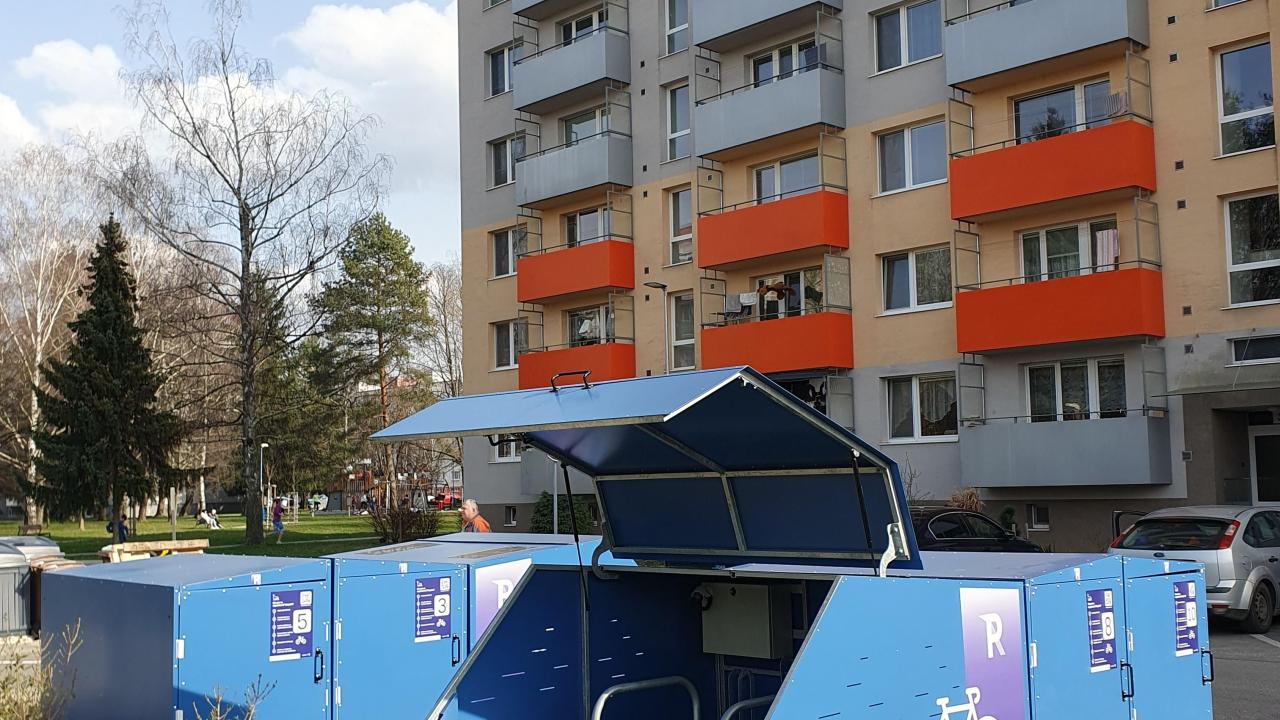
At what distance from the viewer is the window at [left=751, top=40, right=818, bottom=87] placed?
29953 mm

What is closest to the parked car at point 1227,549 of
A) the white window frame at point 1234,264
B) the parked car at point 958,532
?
the parked car at point 958,532

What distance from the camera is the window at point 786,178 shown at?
29.9m

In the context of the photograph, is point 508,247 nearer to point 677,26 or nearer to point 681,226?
point 681,226

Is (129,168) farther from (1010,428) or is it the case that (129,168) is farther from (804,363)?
(1010,428)

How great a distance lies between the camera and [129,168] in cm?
3819

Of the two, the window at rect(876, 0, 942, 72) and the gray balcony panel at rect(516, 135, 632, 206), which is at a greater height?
the window at rect(876, 0, 942, 72)

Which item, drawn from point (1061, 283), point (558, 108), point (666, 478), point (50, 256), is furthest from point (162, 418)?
point (666, 478)

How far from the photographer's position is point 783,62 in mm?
30812

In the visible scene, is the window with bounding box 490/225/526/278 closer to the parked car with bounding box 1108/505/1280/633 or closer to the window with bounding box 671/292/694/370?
the window with bounding box 671/292/694/370

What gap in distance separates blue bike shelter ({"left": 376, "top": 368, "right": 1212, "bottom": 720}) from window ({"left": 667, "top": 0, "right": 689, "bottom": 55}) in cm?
2830

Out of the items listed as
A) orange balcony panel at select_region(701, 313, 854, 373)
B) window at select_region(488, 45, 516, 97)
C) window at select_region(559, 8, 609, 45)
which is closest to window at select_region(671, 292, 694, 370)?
orange balcony panel at select_region(701, 313, 854, 373)

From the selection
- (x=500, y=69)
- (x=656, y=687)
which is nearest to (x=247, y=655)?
(x=656, y=687)

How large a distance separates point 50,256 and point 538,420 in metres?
56.1

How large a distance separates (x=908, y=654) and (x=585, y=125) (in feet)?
106
